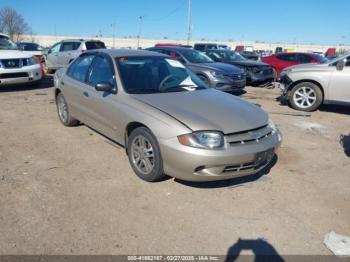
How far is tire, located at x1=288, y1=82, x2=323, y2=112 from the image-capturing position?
8281 mm

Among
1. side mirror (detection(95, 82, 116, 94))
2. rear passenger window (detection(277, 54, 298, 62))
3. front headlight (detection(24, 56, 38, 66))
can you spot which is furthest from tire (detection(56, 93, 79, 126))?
rear passenger window (detection(277, 54, 298, 62))

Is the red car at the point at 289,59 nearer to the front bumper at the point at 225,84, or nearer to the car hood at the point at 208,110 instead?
the front bumper at the point at 225,84

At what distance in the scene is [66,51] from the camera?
15078 mm

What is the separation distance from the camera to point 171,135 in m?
3.44

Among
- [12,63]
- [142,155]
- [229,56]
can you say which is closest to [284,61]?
[229,56]

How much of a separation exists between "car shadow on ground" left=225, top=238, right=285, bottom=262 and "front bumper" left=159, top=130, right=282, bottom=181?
0.78 m

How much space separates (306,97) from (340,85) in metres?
0.88

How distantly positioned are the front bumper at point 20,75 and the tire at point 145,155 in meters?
7.08

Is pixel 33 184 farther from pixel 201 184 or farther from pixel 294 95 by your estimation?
pixel 294 95

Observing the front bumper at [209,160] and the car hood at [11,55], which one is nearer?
the front bumper at [209,160]

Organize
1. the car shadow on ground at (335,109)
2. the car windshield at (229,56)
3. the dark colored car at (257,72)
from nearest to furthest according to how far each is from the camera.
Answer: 1. the car shadow on ground at (335,109)
2. the dark colored car at (257,72)
3. the car windshield at (229,56)

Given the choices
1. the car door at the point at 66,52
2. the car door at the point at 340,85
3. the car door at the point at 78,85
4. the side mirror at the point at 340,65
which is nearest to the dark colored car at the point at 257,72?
the car door at the point at 340,85

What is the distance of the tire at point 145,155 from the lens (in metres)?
3.66

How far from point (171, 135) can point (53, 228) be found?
4.86ft
